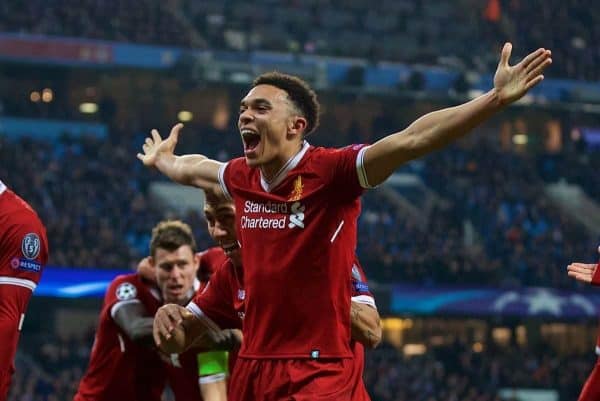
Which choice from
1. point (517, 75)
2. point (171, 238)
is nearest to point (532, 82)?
point (517, 75)

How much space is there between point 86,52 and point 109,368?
28118mm

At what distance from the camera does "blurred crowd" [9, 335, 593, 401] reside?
21975 mm

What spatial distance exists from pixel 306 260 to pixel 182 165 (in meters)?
1.29

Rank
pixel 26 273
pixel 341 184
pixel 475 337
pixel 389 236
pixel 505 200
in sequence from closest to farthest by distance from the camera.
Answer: pixel 341 184, pixel 26 273, pixel 389 236, pixel 475 337, pixel 505 200

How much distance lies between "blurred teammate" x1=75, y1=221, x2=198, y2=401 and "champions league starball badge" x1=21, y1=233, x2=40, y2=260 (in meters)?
1.08

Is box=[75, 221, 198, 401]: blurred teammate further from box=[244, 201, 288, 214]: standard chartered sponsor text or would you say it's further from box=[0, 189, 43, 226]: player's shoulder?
box=[244, 201, 288, 214]: standard chartered sponsor text

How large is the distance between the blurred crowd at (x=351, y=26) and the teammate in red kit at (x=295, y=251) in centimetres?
3005

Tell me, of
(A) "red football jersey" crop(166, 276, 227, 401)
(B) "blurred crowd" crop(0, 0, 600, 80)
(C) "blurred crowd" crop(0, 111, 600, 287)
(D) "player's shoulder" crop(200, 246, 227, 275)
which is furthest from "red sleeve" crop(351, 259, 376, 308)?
(B) "blurred crowd" crop(0, 0, 600, 80)

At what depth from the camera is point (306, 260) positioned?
5117 millimetres

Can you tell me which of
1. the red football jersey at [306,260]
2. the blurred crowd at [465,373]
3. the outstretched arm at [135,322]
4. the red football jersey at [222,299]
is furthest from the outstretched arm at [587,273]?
the blurred crowd at [465,373]

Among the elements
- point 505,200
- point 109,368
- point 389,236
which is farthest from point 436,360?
point 109,368

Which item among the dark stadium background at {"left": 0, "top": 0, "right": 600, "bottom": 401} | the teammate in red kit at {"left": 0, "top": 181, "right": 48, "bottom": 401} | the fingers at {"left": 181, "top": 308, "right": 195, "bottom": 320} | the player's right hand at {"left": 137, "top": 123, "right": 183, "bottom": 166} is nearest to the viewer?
the fingers at {"left": 181, "top": 308, "right": 195, "bottom": 320}

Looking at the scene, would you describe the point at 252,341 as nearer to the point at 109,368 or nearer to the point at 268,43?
the point at 109,368

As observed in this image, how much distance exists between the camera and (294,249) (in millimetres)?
5129
